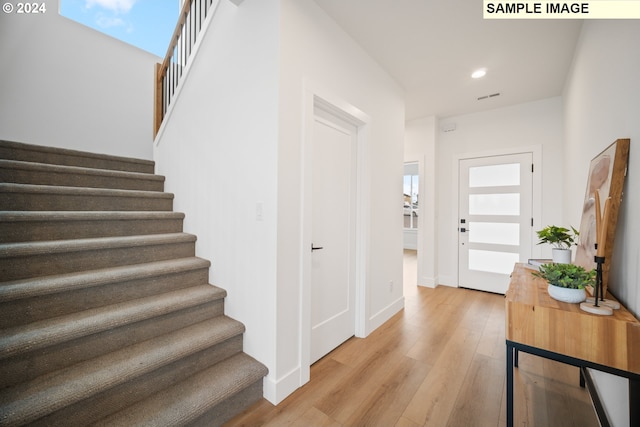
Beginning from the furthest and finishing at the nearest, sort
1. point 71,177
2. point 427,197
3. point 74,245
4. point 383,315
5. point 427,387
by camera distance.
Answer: point 427,197 < point 383,315 < point 71,177 < point 427,387 < point 74,245

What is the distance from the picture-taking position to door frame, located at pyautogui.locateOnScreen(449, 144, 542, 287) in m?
3.58

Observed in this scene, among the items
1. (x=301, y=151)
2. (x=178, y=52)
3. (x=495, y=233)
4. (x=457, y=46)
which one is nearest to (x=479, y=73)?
A: (x=457, y=46)

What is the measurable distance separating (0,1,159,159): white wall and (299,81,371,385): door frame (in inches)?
130

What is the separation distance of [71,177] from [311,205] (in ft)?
7.14

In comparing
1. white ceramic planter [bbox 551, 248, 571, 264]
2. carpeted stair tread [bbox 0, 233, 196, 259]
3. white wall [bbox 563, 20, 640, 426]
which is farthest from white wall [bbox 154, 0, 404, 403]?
white wall [bbox 563, 20, 640, 426]

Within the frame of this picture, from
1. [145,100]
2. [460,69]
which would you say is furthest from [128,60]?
[460,69]

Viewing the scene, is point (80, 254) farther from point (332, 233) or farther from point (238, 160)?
point (332, 233)

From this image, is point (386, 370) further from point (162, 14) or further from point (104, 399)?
point (162, 14)

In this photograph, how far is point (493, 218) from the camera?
3898 mm

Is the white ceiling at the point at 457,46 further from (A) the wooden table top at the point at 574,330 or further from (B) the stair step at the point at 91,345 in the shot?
(B) the stair step at the point at 91,345

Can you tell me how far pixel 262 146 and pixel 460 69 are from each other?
2.50m

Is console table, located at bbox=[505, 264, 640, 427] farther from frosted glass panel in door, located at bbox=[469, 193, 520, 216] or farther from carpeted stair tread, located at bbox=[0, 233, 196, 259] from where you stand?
frosted glass panel in door, located at bbox=[469, 193, 520, 216]

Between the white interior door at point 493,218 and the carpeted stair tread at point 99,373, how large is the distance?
3.72 m

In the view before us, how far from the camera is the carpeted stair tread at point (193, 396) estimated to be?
131cm
